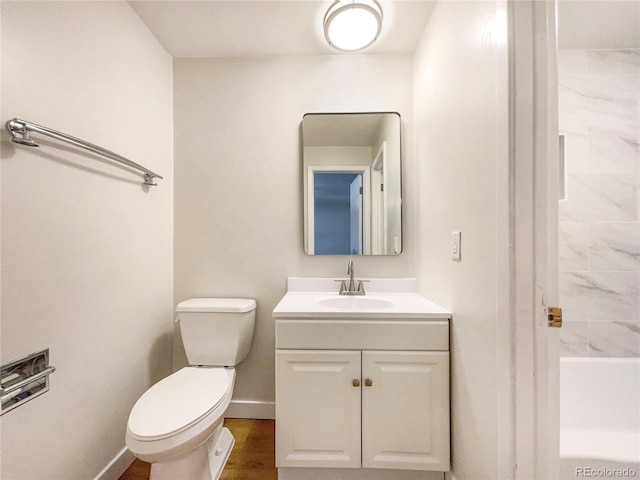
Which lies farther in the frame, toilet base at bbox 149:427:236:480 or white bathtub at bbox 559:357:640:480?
white bathtub at bbox 559:357:640:480

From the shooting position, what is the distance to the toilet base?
41.6 inches

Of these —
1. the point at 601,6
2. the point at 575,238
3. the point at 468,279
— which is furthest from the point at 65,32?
the point at 575,238

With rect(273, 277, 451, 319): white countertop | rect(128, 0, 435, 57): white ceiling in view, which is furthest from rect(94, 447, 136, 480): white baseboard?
rect(128, 0, 435, 57): white ceiling

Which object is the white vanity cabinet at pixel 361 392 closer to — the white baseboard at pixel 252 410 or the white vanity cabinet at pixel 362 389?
the white vanity cabinet at pixel 362 389

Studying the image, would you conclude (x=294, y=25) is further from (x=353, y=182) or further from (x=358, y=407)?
(x=358, y=407)

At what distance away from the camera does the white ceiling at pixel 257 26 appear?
1312 mm

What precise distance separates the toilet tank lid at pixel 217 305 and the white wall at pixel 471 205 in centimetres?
100

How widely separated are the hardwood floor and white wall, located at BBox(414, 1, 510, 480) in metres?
0.85

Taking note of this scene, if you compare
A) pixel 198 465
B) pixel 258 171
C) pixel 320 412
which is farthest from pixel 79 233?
pixel 320 412

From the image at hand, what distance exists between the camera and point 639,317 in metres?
1.41

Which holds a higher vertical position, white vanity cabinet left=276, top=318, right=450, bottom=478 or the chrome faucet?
the chrome faucet

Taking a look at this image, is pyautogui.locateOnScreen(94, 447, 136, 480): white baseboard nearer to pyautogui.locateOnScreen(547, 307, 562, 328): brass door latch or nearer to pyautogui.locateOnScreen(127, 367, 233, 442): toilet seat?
pyautogui.locateOnScreen(127, 367, 233, 442): toilet seat

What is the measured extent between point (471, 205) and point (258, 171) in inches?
47.5

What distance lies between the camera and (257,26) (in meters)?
1.43
